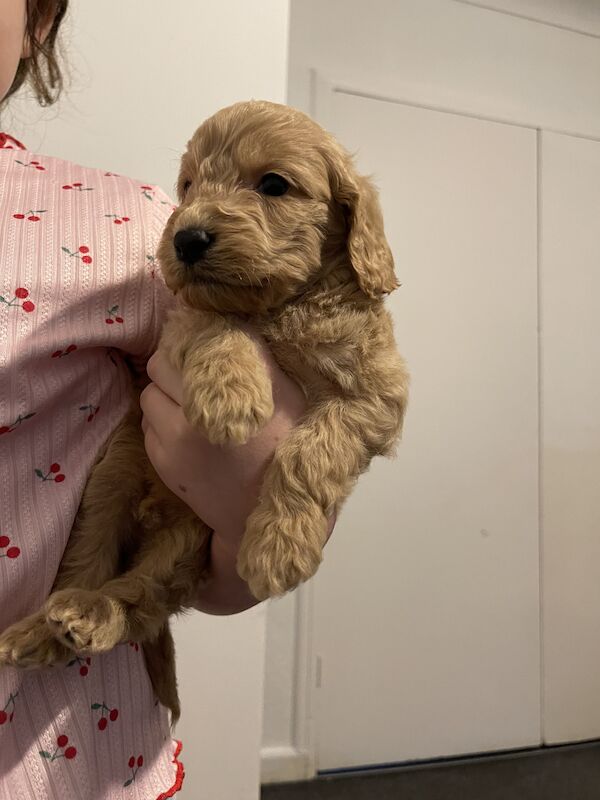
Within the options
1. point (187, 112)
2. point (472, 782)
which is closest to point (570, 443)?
point (472, 782)

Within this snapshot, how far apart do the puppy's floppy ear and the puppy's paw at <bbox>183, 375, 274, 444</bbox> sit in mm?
200

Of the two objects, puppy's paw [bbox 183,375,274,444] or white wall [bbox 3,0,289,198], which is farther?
white wall [bbox 3,0,289,198]

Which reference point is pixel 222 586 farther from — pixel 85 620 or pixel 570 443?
pixel 570 443

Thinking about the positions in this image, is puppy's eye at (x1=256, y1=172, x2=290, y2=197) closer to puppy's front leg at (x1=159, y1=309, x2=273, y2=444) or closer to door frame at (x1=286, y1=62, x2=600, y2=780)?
puppy's front leg at (x1=159, y1=309, x2=273, y2=444)

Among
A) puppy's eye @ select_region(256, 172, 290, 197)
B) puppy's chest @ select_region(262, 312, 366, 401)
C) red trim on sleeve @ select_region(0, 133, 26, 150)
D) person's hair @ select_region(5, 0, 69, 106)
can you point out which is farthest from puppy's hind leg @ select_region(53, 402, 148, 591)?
person's hair @ select_region(5, 0, 69, 106)

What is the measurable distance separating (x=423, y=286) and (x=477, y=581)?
125cm

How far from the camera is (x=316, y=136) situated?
2.47 ft

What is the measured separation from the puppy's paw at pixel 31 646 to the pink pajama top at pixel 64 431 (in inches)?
1.8

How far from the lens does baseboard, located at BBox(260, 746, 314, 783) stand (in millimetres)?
2424

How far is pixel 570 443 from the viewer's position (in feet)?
9.47

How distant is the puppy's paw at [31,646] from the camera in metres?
0.67

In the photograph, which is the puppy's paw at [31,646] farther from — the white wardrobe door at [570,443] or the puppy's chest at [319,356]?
the white wardrobe door at [570,443]

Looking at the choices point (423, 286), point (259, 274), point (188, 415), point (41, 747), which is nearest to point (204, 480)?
point (188, 415)

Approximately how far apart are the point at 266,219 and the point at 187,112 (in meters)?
0.97
